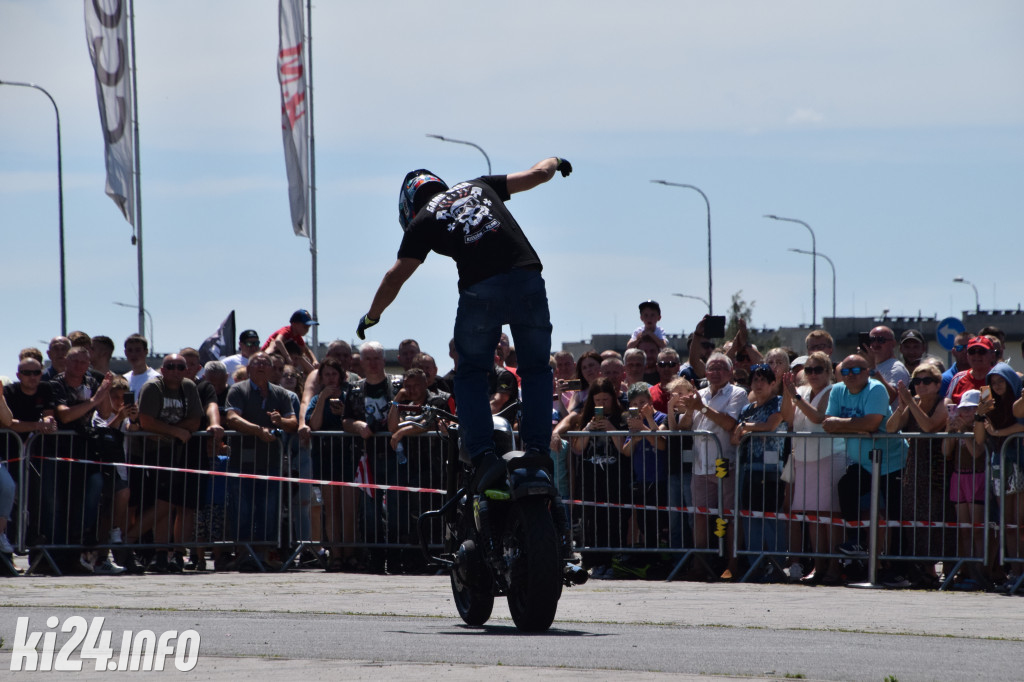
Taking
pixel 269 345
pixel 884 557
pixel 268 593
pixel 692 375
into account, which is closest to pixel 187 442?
pixel 269 345

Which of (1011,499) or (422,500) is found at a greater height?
(1011,499)

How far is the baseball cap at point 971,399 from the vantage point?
1138 centimetres

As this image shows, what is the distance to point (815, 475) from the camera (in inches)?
469

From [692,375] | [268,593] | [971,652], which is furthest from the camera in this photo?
[692,375]

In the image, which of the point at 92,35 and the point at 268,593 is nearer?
the point at 268,593

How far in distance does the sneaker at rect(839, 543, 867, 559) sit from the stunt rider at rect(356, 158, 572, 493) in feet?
15.8

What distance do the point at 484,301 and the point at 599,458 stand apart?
5608 millimetres

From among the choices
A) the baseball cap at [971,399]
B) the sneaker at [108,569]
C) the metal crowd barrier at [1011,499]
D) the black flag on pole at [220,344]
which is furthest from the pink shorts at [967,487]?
the black flag on pole at [220,344]

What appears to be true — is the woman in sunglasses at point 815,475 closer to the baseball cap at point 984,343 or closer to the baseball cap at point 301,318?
the baseball cap at point 984,343

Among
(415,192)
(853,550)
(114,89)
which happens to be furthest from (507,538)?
(114,89)

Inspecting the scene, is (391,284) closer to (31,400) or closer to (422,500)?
(422,500)

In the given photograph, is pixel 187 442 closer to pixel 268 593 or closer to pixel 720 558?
pixel 268 593

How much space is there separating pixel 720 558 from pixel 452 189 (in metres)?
5.78

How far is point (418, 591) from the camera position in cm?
1064
